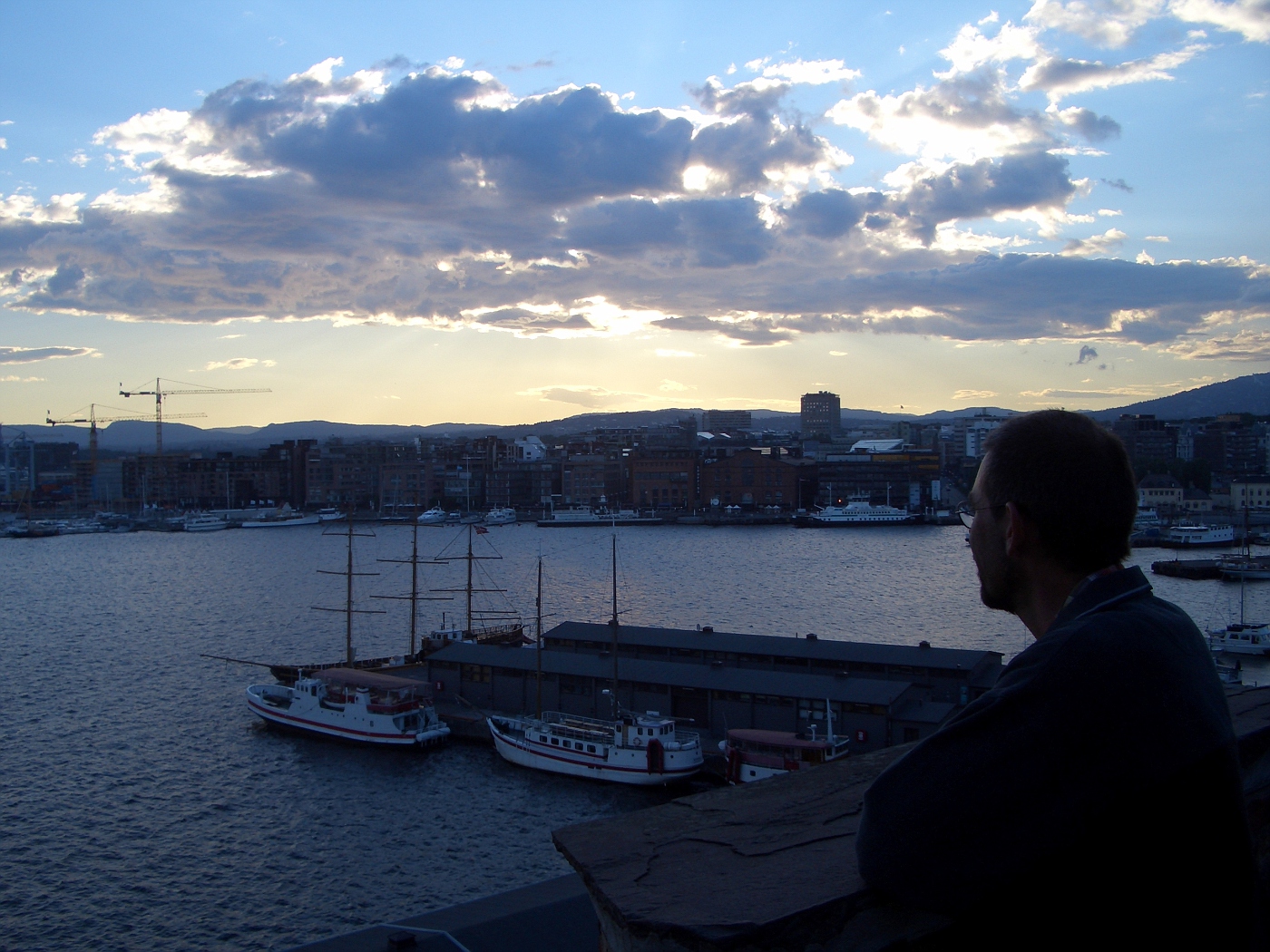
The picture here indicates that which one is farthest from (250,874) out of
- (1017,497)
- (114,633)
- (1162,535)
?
(1162,535)

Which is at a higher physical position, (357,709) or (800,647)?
(800,647)

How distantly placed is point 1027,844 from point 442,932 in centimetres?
344

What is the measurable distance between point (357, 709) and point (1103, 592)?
9104 millimetres

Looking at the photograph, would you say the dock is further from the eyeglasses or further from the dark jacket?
the dark jacket

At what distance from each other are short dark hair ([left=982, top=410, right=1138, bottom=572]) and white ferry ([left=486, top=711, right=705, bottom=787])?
23.6 ft

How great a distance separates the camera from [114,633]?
14.7 m

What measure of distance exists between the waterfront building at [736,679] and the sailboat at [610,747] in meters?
0.50

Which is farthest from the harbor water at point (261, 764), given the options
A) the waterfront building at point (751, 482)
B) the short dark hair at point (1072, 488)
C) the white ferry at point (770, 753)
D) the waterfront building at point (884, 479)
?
the waterfront building at point (884, 479)

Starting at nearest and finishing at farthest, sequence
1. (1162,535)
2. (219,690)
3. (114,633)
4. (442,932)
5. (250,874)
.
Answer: (442,932), (250,874), (219,690), (114,633), (1162,535)

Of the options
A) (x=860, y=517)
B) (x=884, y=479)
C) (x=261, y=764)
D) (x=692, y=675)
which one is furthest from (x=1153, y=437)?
(x=261, y=764)

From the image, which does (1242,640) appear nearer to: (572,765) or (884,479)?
(572,765)

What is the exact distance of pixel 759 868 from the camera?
61 cm

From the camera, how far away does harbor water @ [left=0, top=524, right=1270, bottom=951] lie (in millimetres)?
5605

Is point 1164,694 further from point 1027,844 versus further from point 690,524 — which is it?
point 690,524
